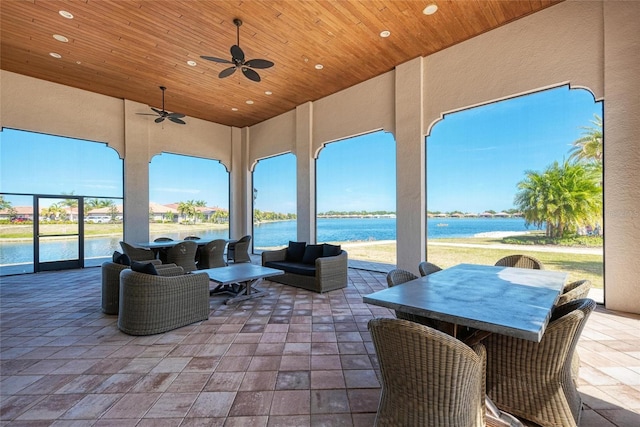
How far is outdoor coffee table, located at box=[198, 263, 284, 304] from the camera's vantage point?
157 inches

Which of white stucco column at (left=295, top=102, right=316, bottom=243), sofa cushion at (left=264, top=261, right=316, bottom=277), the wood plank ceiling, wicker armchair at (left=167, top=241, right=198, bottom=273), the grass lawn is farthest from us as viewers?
the grass lawn

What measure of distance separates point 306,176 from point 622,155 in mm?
5874

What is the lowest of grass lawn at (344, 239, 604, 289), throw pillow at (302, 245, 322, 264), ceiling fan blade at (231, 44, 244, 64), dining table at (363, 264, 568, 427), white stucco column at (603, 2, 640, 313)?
grass lawn at (344, 239, 604, 289)

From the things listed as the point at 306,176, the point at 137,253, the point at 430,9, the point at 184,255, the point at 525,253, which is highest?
the point at 430,9

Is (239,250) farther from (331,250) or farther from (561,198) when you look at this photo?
(561,198)

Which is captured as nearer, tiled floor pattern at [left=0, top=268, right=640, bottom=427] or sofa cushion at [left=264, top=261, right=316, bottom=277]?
tiled floor pattern at [left=0, top=268, right=640, bottom=427]

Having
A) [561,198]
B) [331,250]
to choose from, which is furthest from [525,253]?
[331,250]

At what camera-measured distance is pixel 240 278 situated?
4.00 metres

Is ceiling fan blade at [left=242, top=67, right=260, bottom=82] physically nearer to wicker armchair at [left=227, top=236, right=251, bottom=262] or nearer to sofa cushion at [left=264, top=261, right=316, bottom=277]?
sofa cushion at [left=264, top=261, right=316, bottom=277]

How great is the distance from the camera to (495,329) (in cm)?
140

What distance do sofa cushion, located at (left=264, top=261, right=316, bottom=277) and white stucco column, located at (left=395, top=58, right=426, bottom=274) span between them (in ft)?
6.40

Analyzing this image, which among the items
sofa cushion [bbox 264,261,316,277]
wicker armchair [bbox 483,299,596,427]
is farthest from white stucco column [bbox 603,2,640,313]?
sofa cushion [bbox 264,261,316,277]

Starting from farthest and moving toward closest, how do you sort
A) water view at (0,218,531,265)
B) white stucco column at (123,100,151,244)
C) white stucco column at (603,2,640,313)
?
1. white stucco column at (123,100,151,244)
2. water view at (0,218,531,265)
3. white stucco column at (603,2,640,313)

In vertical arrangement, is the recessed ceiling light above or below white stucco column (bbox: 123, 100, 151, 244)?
above
